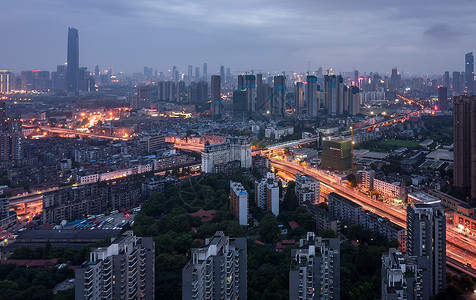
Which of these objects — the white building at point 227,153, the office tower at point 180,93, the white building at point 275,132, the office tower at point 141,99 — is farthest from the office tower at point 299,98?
the white building at point 227,153

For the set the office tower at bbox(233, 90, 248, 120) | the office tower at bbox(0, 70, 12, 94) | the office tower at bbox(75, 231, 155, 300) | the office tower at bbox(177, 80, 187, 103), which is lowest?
the office tower at bbox(75, 231, 155, 300)

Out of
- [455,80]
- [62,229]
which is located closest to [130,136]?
[62,229]

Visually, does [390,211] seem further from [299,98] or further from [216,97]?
[299,98]

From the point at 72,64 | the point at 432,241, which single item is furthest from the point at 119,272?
the point at 72,64

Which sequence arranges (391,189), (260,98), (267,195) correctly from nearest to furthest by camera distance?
(267,195) → (391,189) → (260,98)

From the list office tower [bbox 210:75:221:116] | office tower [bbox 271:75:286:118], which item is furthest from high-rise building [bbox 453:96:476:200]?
office tower [bbox 210:75:221:116]

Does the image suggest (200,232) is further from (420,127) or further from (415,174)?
(420,127)

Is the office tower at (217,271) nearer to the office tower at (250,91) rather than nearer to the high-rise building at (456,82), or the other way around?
the office tower at (250,91)

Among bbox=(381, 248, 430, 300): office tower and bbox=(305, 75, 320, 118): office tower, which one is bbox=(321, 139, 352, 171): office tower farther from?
bbox=(305, 75, 320, 118): office tower
